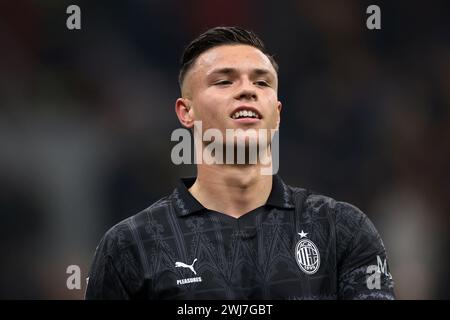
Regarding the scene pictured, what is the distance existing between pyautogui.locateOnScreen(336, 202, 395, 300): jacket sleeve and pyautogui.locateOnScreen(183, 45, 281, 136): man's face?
20.8 inches

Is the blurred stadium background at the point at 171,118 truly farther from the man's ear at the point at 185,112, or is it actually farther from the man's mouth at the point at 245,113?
the man's mouth at the point at 245,113

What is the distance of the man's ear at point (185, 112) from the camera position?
3.19 metres

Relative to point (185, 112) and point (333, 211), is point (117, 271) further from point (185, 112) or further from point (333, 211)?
point (333, 211)

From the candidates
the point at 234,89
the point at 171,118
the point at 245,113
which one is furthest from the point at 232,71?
the point at 171,118

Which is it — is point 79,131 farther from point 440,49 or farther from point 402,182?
point 440,49

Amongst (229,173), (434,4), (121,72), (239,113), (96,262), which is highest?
(434,4)

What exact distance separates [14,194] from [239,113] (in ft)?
10.8

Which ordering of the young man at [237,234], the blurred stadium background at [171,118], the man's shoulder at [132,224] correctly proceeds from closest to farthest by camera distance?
the young man at [237,234], the man's shoulder at [132,224], the blurred stadium background at [171,118]

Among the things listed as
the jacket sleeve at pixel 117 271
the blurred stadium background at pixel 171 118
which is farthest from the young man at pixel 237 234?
the blurred stadium background at pixel 171 118

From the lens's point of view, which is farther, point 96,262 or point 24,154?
point 24,154

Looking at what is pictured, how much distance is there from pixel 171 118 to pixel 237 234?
Result: 328cm

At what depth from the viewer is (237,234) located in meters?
2.90

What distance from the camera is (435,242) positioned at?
5.93m

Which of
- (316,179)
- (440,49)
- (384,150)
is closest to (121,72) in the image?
(316,179)
